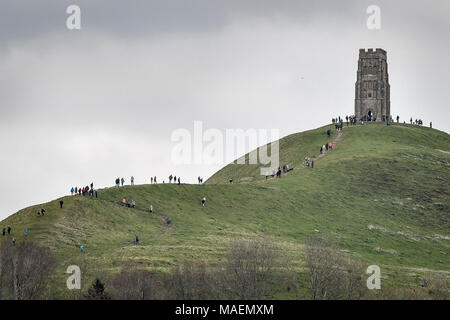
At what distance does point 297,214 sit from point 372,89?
221 ft

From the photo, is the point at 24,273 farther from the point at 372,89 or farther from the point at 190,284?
the point at 372,89

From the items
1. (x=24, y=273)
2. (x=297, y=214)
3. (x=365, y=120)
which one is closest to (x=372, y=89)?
(x=365, y=120)

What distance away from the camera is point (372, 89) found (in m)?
192

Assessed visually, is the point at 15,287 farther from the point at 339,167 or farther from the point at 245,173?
the point at 245,173

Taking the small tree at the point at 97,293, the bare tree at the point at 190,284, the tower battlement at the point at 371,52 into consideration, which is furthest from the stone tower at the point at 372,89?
the small tree at the point at 97,293

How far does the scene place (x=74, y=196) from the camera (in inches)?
4633

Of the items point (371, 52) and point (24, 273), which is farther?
point (371, 52)

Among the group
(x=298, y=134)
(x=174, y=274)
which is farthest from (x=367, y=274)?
(x=298, y=134)

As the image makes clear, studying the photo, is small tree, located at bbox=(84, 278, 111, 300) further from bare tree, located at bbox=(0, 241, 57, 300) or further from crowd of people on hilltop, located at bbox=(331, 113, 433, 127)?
crowd of people on hilltop, located at bbox=(331, 113, 433, 127)

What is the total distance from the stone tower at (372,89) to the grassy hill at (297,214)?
1303 cm

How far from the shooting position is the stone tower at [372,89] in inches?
7520

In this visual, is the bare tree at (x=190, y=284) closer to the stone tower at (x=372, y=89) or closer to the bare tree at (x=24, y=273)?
the bare tree at (x=24, y=273)
